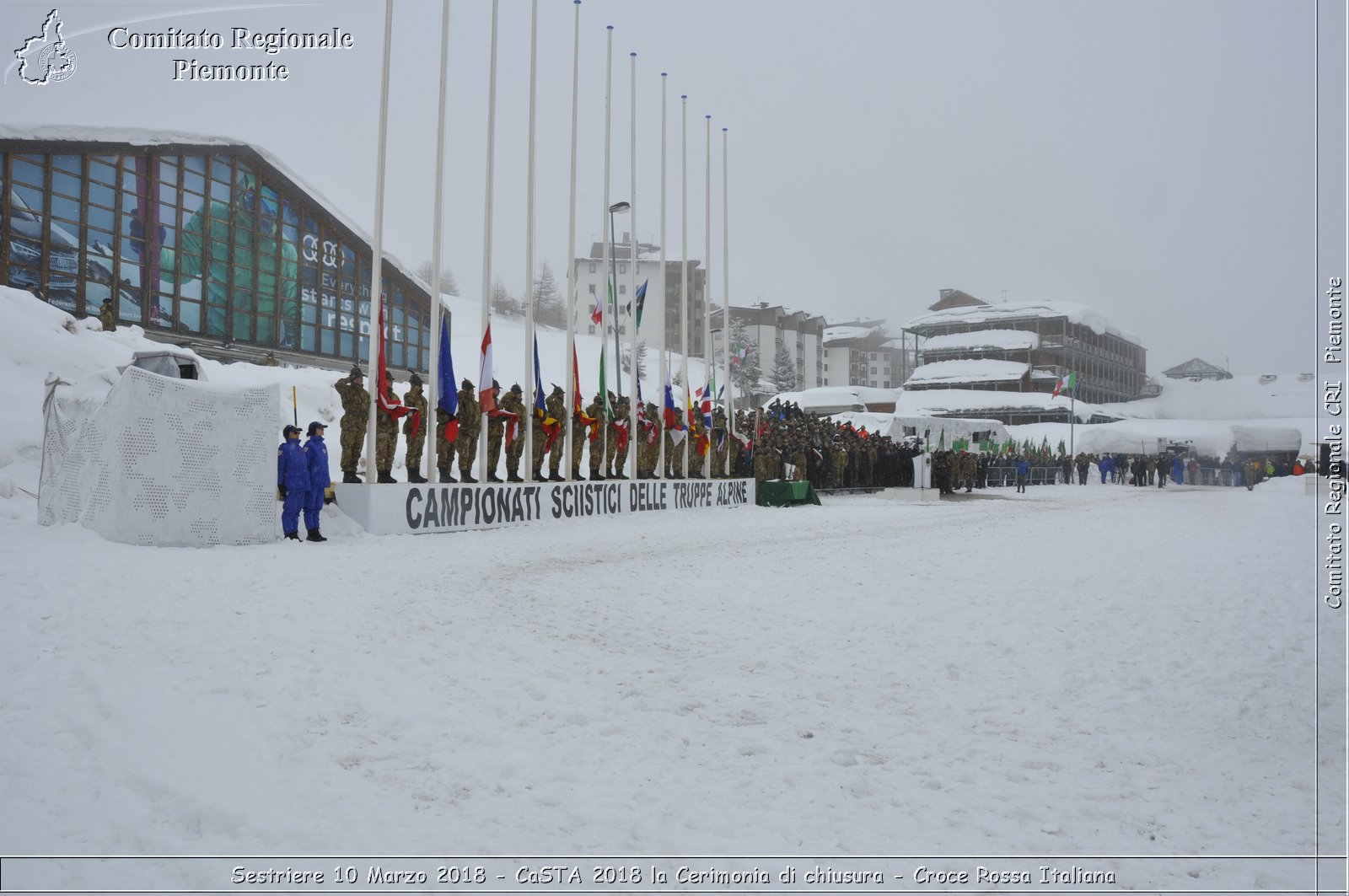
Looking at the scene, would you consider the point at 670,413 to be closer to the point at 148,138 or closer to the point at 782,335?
the point at 148,138

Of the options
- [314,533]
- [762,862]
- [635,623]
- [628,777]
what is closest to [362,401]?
[314,533]

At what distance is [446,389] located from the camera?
52.1ft

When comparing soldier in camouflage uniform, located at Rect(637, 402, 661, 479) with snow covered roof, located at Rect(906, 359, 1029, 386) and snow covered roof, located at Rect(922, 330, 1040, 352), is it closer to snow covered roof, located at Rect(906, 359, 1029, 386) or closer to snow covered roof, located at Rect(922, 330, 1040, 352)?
snow covered roof, located at Rect(922, 330, 1040, 352)

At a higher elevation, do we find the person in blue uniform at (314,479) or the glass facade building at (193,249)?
the glass facade building at (193,249)

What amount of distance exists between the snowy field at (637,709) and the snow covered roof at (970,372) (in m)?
52.2

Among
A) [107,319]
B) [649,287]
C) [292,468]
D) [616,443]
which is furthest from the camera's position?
[649,287]

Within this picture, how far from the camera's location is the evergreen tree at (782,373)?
94000mm

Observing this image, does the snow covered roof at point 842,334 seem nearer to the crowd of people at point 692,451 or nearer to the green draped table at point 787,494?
the crowd of people at point 692,451

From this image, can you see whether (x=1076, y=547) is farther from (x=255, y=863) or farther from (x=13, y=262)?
(x=13, y=262)

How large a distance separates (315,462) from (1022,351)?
5332cm

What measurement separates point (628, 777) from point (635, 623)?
3.30 metres

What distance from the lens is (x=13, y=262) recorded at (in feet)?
77.4

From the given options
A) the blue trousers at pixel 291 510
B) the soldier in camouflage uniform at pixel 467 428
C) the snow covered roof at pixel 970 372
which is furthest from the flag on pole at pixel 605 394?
the snow covered roof at pixel 970 372

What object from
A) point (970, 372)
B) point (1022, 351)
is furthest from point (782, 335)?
point (1022, 351)
